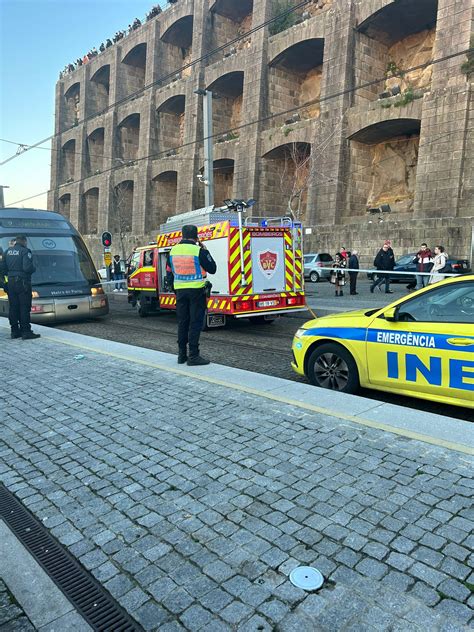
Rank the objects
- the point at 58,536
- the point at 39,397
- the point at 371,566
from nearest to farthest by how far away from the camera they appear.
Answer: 1. the point at 371,566
2. the point at 58,536
3. the point at 39,397

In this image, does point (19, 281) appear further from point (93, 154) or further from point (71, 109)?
point (71, 109)

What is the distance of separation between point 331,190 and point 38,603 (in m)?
26.9

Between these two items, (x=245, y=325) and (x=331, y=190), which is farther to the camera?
(x=331, y=190)

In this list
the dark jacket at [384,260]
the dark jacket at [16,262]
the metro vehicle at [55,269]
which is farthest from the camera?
the dark jacket at [384,260]

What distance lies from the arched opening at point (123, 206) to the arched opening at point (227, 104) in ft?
41.5

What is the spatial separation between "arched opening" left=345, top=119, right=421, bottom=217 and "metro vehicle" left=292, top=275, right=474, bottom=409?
23424mm

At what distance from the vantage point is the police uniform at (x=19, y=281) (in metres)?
8.91

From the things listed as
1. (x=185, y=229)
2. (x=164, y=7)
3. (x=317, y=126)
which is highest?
(x=164, y=7)

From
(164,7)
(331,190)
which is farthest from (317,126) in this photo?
(164,7)

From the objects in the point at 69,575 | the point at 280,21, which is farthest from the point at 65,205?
the point at 69,575

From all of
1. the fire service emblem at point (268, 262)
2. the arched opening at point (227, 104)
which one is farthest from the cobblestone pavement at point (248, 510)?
the arched opening at point (227, 104)

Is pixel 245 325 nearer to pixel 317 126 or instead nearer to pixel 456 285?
pixel 456 285

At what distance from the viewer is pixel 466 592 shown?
7.30ft

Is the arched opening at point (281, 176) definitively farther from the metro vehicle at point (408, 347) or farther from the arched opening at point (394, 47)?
the metro vehicle at point (408, 347)
